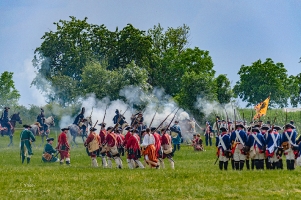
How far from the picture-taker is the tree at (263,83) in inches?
3647

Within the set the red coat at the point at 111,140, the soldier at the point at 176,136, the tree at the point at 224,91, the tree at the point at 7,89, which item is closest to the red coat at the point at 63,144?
the red coat at the point at 111,140

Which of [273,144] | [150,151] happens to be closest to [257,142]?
[273,144]

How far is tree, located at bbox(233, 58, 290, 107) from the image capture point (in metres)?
92.6

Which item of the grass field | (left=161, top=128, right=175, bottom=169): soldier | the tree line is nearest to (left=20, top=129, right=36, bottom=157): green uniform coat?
Answer: the grass field

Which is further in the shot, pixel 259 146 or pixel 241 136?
pixel 259 146

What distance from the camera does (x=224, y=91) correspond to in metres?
69.7

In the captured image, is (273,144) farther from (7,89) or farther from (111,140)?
(7,89)

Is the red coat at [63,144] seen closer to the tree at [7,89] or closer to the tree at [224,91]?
the tree at [224,91]

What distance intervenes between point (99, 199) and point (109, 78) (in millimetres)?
45166

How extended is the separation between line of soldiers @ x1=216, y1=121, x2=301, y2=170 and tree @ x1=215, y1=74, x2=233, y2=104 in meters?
40.7

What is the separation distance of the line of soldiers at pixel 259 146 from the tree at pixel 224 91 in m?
40.7

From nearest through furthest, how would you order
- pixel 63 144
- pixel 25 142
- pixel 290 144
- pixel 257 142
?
1. pixel 290 144
2. pixel 257 142
3. pixel 63 144
4. pixel 25 142

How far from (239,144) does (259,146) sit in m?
0.88

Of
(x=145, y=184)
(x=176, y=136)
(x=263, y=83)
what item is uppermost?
(x=263, y=83)
